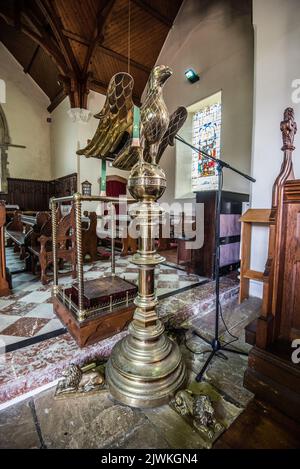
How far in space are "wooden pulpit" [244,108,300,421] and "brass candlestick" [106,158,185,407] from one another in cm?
44

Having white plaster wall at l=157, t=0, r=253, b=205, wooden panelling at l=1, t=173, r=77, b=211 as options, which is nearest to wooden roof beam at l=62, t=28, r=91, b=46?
white plaster wall at l=157, t=0, r=253, b=205

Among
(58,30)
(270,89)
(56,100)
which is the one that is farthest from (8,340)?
(56,100)

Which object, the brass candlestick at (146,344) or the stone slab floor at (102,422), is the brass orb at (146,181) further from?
the stone slab floor at (102,422)

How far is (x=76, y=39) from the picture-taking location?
5859mm

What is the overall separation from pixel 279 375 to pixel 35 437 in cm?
120

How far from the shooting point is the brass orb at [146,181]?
1025 millimetres

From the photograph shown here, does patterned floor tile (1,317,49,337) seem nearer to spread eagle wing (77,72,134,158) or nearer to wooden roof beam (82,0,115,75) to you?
spread eagle wing (77,72,134,158)

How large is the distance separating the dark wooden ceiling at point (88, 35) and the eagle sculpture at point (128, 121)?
6106mm

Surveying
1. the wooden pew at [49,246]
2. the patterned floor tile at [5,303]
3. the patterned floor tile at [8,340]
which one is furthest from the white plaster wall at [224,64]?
the patterned floor tile at [8,340]

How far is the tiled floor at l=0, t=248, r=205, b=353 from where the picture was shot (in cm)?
154

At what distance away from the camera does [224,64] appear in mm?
5098

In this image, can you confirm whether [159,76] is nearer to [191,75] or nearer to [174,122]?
[174,122]

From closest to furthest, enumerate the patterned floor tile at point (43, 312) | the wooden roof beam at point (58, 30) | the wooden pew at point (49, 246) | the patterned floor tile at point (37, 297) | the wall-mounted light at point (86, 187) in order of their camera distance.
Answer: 1. the patterned floor tile at point (43, 312)
2. the patterned floor tile at point (37, 297)
3. the wooden pew at point (49, 246)
4. the wooden roof beam at point (58, 30)
5. the wall-mounted light at point (86, 187)

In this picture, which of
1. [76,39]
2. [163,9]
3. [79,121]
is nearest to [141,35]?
[163,9]
